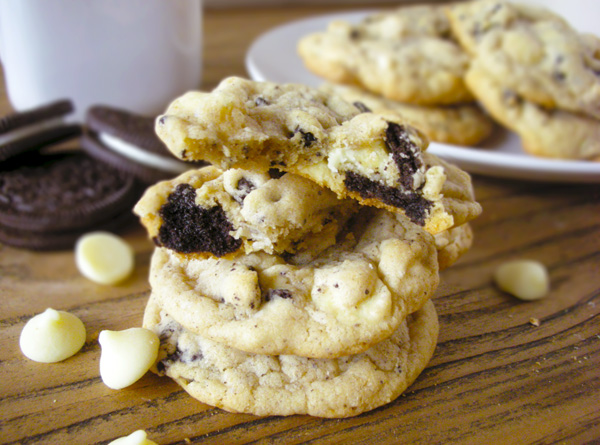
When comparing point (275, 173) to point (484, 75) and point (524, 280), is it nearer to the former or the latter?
point (524, 280)

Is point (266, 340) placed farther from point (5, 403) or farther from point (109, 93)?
point (109, 93)

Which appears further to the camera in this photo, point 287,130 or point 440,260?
point 440,260

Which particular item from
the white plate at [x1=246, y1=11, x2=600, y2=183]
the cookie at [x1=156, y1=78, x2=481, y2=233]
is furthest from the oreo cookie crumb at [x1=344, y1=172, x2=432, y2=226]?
the white plate at [x1=246, y1=11, x2=600, y2=183]

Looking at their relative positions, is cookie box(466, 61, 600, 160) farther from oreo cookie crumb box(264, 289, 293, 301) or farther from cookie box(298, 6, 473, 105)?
oreo cookie crumb box(264, 289, 293, 301)

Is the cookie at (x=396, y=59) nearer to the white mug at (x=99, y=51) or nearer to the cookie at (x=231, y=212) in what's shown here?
the white mug at (x=99, y=51)

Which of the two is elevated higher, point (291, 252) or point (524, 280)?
point (291, 252)

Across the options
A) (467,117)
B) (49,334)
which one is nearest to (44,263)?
(49,334)

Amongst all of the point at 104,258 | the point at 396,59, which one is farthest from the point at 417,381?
the point at 396,59
